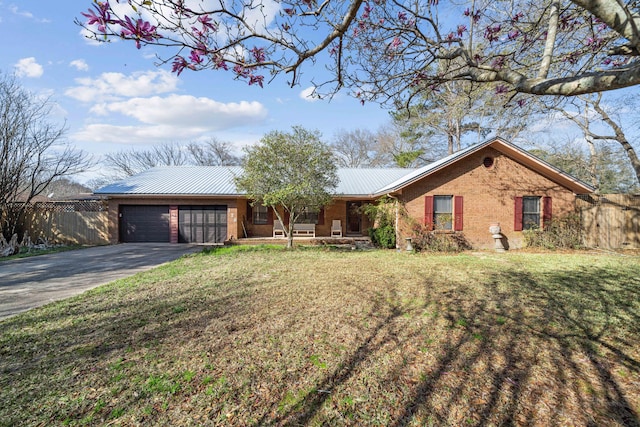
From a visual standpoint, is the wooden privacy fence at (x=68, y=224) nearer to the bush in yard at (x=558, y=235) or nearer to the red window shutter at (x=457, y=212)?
the red window shutter at (x=457, y=212)

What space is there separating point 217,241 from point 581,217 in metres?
17.0

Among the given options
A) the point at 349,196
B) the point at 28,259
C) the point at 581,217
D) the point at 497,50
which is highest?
the point at 497,50

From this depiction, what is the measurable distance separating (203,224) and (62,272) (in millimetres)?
7495

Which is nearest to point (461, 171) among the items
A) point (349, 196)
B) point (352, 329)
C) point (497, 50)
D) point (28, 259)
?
point (349, 196)

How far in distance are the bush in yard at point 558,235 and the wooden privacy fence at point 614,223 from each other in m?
0.51

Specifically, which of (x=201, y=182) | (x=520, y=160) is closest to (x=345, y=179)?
(x=201, y=182)

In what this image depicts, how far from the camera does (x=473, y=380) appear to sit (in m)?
2.95

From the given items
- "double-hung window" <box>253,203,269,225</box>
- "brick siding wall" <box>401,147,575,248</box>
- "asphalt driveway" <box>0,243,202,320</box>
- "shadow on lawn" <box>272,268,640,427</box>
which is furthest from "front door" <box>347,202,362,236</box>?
"shadow on lawn" <box>272,268,640,427</box>

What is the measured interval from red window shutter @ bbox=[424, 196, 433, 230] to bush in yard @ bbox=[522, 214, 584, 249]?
4.07 metres

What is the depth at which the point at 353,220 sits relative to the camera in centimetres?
1797

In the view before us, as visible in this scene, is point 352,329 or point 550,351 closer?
point 550,351

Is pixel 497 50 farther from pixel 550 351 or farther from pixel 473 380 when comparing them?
pixel 473 380

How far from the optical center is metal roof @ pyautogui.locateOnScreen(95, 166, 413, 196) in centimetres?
1512

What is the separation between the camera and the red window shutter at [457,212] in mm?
12609
